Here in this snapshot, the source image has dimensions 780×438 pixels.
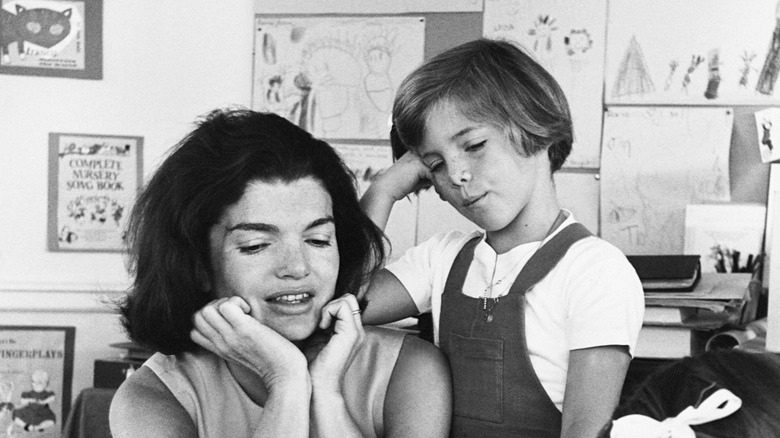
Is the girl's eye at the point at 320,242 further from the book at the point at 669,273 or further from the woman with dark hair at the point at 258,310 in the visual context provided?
the book at the point at 669,273

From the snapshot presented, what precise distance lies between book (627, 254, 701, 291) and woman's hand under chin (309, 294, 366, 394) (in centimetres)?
64

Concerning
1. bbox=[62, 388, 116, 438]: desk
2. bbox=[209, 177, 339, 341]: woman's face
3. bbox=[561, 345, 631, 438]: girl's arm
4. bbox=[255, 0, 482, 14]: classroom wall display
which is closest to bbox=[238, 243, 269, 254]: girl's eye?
bbox=[209, 177, 339, 341]: woman's face

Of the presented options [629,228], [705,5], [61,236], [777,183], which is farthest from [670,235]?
[61,236]

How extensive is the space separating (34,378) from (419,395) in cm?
165

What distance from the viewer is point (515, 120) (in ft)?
4.65

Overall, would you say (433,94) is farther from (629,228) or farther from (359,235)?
(629,228)

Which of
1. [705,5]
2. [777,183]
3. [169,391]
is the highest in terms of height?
[705,5]

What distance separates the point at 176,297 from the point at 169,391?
0.15 metres

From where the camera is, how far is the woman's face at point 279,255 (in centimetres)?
143

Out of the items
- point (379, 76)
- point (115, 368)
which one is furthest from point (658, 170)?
point (115, 368)

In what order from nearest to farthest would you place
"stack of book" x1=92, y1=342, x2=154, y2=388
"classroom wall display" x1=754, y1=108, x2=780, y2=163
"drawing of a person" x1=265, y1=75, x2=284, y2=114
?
"classroom wall display" x1=754, y1=108, x2=780, y2=163 < "stack of book" x1=92, y1=342, x2=154, y2=388 < "drawing of a person" x1=265, y1=75, x2=284, y2=114

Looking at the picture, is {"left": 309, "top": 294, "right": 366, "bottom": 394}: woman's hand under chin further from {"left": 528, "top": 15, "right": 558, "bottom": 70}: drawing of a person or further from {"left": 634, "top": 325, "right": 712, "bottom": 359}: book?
{"left": 528, "top": 15, "right": 558, "bottom": 70}: drawing of a person

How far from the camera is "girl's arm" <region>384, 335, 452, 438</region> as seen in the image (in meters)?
1.43

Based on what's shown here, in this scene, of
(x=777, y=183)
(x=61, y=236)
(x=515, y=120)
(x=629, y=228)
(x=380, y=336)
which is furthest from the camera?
(x=61, y=236)
